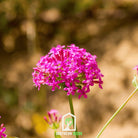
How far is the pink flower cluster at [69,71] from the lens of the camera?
3.39ft

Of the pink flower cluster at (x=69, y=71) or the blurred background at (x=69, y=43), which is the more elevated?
the blurred background at (x=69, y=43)

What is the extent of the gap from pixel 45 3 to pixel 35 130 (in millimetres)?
2627

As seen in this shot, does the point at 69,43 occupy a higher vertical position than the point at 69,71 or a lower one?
higher

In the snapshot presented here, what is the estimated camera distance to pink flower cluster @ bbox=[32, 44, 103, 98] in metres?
1.03

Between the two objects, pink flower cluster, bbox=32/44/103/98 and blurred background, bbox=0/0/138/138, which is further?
blurred background, bbox=0/0/138/138

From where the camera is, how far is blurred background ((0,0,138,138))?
335cm

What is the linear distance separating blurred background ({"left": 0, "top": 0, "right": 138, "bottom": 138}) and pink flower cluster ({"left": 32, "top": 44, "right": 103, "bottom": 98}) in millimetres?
2206

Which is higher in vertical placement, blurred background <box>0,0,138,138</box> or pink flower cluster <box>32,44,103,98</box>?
blurred background <box>0,0,138,138</box>

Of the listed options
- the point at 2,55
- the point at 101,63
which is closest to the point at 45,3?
the point at 2,55

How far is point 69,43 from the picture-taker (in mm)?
4434

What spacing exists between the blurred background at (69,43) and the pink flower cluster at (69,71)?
2.21 m

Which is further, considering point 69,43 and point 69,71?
point 69,43

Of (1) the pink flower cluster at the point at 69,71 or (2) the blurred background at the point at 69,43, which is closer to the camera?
(1) the pink flower cluster at the point at 69,71

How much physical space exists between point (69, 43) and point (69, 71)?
343 cm
